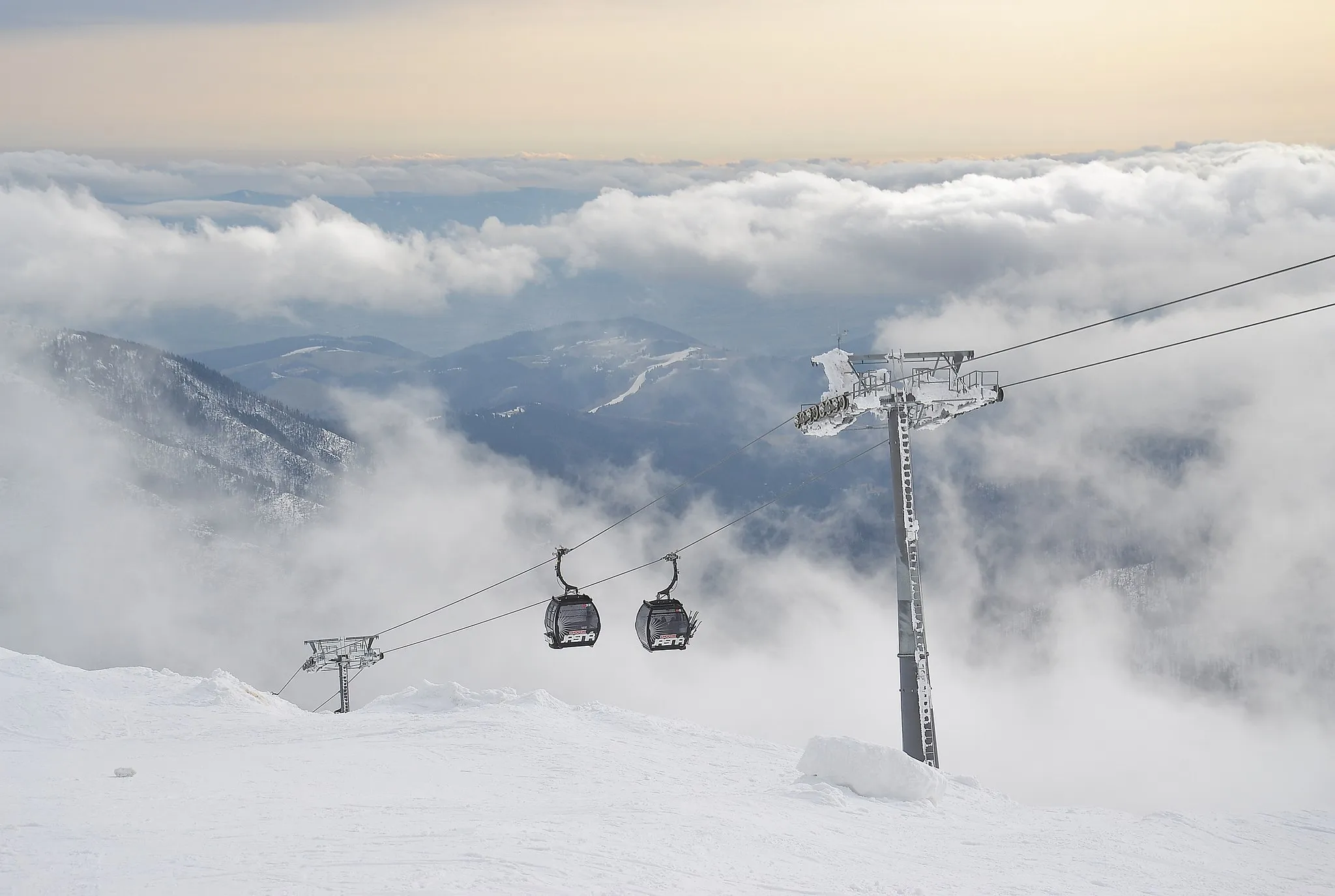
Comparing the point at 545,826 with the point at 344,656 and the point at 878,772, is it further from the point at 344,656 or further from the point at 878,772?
the point at 344,656

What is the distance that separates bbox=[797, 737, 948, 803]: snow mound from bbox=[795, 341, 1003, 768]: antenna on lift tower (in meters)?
2.38

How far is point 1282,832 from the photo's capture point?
2598 centimetres

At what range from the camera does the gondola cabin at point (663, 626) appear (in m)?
34.3

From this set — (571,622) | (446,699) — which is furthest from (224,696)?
(571,622)

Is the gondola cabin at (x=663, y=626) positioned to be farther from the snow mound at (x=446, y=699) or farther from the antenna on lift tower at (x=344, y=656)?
the antenna on lift tower at (x=344, y=656)

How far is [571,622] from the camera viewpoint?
35719 mm

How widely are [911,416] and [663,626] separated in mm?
9743

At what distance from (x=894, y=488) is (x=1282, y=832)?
1252cm

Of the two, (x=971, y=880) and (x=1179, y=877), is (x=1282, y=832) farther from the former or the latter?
(x=971, y=880)

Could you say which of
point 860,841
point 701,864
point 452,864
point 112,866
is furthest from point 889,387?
point 112,866

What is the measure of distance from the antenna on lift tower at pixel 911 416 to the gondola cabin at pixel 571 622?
976 cm

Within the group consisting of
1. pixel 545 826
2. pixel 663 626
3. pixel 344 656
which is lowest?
pixel 545 826

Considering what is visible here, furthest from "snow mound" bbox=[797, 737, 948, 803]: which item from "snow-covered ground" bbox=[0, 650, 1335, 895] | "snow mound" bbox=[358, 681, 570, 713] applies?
"snow mound" bbox=[358, 681, 570, 713]

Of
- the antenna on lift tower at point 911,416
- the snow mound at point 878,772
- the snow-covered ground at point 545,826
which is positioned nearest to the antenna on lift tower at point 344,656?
the snow-covered ground at point 545,826
